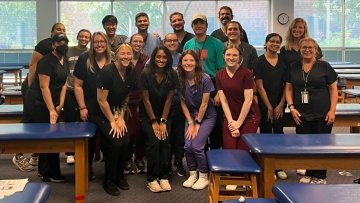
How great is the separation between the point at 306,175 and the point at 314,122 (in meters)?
0.53

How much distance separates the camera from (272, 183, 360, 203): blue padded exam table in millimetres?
1691

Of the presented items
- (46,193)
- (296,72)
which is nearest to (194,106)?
(296,72)

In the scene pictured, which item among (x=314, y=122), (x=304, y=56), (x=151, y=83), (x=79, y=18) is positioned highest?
(x=79, y=18)

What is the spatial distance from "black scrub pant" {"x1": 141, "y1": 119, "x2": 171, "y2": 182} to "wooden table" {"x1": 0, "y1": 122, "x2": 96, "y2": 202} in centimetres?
57

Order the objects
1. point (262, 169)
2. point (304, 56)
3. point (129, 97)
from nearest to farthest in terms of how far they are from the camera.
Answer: point (262, 169), point (304, 56), point (129, 97)

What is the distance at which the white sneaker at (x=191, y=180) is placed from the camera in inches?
137

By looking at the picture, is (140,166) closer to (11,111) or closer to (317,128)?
(11,111)

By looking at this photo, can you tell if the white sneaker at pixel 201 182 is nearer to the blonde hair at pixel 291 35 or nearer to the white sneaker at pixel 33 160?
the blonde hair at pixel 291 35

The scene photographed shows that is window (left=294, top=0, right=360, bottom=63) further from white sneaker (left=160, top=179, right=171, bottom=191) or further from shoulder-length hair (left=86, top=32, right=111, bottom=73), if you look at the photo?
white sneaker (left=160, top=179, right=171, bottom=191)

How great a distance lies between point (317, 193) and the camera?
1.77 metres

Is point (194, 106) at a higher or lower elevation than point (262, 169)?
higher

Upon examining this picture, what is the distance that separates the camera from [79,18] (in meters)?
Answer: 9.91

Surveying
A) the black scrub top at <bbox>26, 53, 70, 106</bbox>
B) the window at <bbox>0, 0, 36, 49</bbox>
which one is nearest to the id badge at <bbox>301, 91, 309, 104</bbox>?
the black scrub top at <bbox>26, 53, 70, 106</bbox>

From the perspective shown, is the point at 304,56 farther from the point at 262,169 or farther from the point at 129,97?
the point at 129,97
